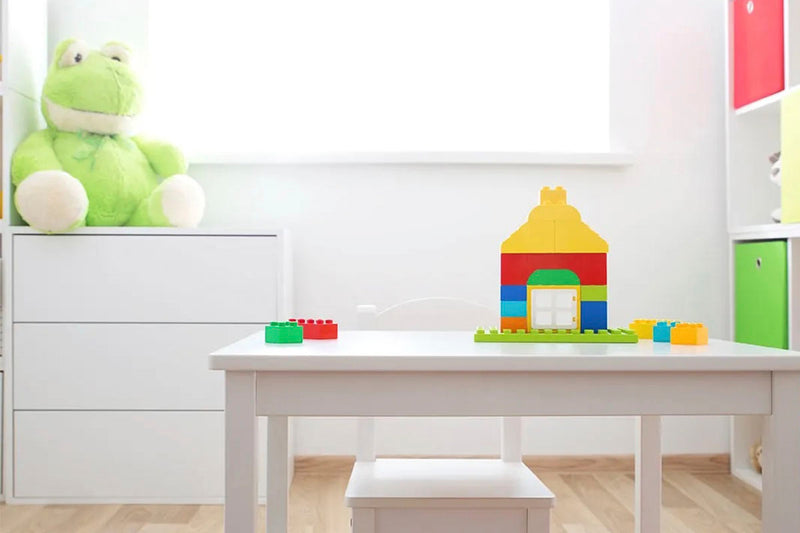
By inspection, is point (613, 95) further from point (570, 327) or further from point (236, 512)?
point (236, 512)

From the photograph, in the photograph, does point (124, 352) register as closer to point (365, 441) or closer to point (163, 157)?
point (163, 157)

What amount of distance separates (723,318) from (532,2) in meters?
1.22

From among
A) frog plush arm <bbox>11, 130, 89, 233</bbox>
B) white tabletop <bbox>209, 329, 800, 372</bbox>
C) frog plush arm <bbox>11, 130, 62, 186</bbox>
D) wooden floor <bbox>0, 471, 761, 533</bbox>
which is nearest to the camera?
white tabletop <bbox>209, 329, 800, 372</bbox>

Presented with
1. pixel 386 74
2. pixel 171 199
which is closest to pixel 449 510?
pixel 171 199

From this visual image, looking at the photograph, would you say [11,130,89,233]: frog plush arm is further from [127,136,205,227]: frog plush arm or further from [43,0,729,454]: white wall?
[43,0,729,454]: white wall

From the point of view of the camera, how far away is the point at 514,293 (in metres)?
1.27

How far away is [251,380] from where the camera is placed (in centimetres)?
102

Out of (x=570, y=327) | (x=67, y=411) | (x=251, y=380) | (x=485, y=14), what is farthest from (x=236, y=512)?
(x=485, y=14)

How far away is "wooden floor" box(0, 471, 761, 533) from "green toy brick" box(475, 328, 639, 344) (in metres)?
0.97

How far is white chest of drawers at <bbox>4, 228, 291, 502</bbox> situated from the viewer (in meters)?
2.22

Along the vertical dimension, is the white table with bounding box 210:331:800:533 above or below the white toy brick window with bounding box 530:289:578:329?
below

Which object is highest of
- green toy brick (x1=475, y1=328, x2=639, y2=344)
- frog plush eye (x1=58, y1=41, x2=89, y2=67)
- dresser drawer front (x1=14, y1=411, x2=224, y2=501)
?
frog plush eye (x1=58, y1=41, x2=89, y2=67)

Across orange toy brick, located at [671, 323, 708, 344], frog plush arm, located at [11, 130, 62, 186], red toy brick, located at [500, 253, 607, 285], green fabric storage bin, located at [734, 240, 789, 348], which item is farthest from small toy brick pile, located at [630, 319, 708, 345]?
frog plush arm, located at [11, 130, 62, 186]

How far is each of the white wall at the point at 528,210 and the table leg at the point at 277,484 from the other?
1341 mm
